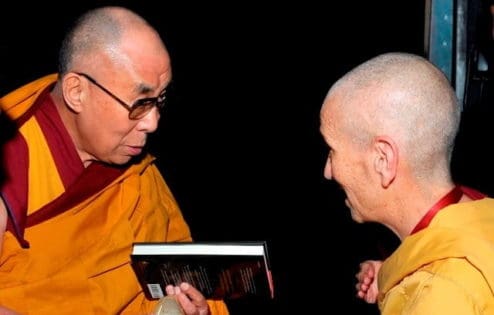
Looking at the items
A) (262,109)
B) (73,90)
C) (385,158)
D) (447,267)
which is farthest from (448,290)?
(262,109)

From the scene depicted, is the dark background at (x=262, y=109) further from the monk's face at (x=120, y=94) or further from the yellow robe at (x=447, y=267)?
the yellow robe at (x=447, y=267)

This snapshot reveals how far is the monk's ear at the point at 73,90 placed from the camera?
6.81ft

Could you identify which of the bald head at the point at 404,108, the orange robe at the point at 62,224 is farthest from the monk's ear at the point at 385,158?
the orange robe at the point at 62,224

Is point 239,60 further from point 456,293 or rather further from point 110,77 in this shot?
point 456,293

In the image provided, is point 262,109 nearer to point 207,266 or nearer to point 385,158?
point 207,266

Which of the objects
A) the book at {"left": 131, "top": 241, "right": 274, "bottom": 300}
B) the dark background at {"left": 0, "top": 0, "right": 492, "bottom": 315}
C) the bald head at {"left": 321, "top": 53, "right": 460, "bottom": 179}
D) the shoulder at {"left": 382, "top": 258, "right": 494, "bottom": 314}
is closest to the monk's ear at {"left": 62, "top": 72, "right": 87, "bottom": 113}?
the book at {"left": 131, "top": 241, "right": 274, "bottom": 300}

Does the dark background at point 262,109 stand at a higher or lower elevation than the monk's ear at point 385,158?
lower

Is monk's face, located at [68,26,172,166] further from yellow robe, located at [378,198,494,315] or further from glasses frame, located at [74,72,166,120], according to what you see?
yellow robe, located at [378,198,494,315]

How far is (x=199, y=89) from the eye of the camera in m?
5.40

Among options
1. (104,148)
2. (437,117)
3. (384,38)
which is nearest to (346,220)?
(384,38)

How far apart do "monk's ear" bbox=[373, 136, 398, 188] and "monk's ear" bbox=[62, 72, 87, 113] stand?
0.99 m

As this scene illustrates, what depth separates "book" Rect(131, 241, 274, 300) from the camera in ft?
6.19

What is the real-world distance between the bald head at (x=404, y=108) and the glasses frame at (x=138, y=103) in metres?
0.73

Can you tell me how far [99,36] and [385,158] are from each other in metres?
1.02
